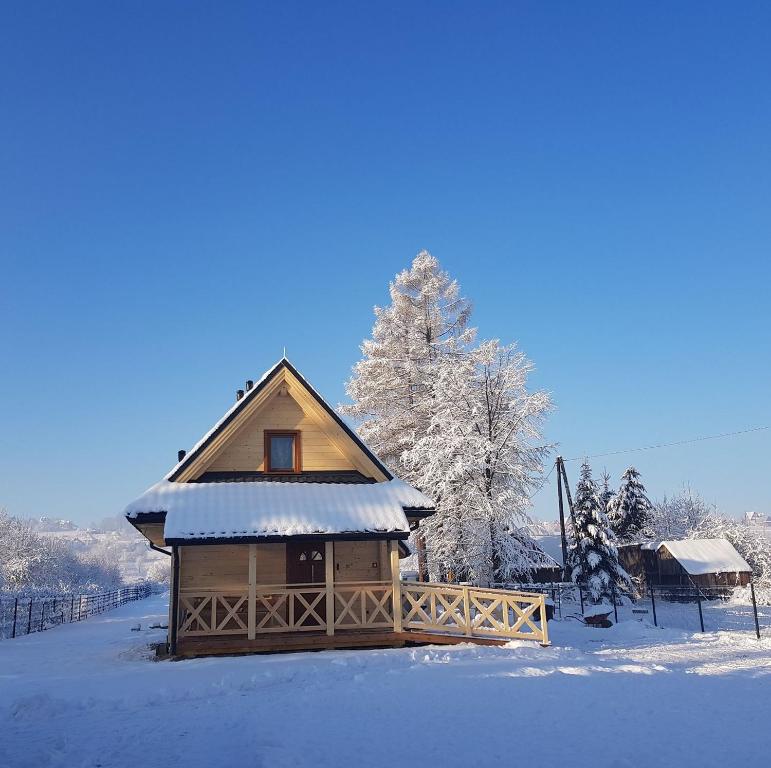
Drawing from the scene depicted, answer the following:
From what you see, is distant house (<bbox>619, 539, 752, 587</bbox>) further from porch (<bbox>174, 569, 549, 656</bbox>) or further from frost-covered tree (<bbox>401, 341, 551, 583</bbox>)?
porch (<bbox>174, 569, 549, 656</bbox>)

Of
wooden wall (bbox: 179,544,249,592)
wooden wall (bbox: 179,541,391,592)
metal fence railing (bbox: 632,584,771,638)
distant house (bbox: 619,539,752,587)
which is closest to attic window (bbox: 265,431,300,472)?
wooden wall (bbox: 179,541,391,592)

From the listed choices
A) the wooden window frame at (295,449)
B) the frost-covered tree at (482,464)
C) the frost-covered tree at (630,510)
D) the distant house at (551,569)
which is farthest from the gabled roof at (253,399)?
the frost-covered tree at (630,510)

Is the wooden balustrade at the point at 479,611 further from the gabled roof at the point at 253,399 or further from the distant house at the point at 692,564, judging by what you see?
the distant house at the point at 692,564

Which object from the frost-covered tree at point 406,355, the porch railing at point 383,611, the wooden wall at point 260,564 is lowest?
the porch railing at point 383,611

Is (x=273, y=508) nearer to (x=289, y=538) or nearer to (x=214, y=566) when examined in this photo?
(x=289, y=538)

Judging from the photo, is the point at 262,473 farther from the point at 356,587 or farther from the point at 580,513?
the point at 580,513

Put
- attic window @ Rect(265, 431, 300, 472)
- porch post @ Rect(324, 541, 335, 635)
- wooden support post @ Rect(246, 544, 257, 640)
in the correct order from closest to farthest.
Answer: wooden support post @ Rect(246, 544, 257, 640), porch post @ Rect(324, 541, 335, 635), attic window @ Rect(265, 431, 300, 472)

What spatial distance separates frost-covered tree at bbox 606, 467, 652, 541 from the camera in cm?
5106

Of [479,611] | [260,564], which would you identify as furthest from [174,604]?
[479,611]

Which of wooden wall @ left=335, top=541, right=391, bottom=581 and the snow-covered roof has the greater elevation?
wooden wall @ left=335, top=541, right=391, bottom=581

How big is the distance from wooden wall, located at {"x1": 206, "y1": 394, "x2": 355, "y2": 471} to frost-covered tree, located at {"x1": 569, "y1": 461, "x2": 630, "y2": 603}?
22.5 m

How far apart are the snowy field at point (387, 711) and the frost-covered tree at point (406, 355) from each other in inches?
613

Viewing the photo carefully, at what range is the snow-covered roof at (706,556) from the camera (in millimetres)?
43344

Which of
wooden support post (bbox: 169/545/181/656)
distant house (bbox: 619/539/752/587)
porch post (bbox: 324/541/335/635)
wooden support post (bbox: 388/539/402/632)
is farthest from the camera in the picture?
distant house (bbox: 619/539/752/587)
